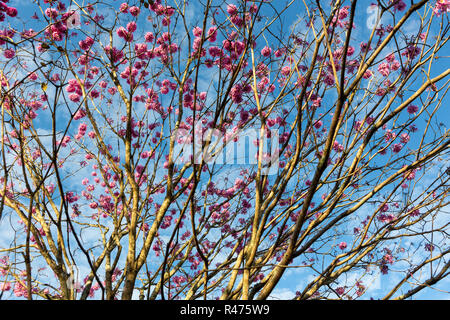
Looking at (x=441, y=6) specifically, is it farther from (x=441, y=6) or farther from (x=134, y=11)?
(x=134, y=11)

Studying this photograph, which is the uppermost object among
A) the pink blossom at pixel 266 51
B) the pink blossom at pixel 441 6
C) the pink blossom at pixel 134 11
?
the pink blossom at pixel 134 11

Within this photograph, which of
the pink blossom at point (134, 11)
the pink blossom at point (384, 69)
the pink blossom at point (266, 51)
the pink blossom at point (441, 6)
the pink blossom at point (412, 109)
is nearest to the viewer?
the pink blossom at point (441, 6)

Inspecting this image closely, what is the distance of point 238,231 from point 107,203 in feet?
8.43

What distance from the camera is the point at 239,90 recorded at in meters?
3.66

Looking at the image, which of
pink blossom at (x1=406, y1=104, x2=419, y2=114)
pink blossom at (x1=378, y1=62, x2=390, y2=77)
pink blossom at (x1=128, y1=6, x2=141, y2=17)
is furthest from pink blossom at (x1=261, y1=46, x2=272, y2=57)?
pink blossom at (x1=406, y1=104, x2=419, y2=114)

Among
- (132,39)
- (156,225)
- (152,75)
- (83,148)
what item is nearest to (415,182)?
(156,225)

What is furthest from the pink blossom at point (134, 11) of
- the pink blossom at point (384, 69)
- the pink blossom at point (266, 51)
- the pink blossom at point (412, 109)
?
the pink blossom at point (412, 109)

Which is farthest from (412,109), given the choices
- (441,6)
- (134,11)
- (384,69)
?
(134,11)

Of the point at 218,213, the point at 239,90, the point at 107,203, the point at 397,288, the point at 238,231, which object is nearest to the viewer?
the point at 397,288

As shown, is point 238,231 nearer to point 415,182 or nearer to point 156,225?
point 156,225

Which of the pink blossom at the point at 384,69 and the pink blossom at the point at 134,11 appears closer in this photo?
the pink blossom at the point at 384,69

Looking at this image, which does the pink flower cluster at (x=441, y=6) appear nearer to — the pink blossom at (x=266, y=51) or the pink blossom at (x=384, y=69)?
the pink blossom at (x=384, y=69)
